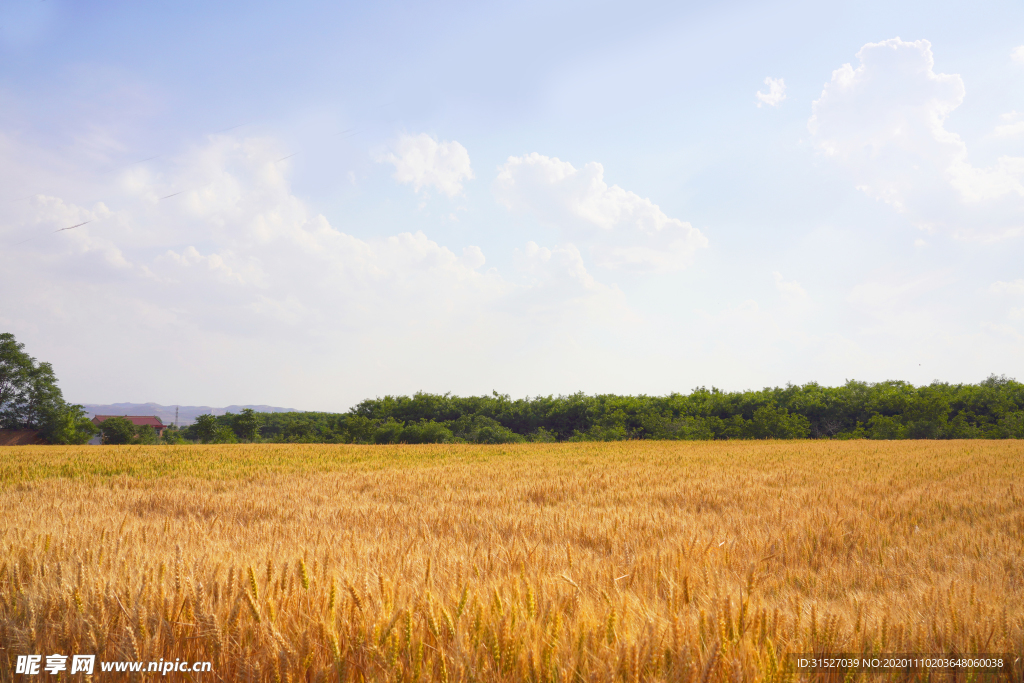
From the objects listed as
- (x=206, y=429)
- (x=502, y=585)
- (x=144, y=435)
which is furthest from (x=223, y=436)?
(x=502, y=585)

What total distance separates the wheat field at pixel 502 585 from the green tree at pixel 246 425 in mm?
41066

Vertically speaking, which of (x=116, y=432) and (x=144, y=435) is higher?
(x=116, y=432)

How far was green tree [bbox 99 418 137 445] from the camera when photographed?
148 feet

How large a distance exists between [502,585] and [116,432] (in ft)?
188

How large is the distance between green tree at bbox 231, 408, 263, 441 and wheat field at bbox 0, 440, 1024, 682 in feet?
135

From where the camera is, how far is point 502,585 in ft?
7.91

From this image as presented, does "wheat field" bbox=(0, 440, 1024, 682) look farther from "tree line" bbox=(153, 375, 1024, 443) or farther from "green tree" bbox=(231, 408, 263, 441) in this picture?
"green tree" bbox=(231, 408, 263, 441)

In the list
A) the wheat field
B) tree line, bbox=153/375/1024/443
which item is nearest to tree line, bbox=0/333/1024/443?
A: tree line, bbox=153/375/1024/443

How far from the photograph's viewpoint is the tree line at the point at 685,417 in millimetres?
36281

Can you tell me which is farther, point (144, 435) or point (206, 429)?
point (144, 435)

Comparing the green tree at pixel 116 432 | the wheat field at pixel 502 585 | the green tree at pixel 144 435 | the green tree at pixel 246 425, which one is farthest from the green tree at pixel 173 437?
the wheat field at pixel 502 585

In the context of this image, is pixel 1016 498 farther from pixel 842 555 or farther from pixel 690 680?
pixel 690 680

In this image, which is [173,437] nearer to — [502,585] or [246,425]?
[246,425]

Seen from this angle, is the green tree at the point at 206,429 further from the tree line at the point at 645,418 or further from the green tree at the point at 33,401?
the green tree at the point at 33,401
